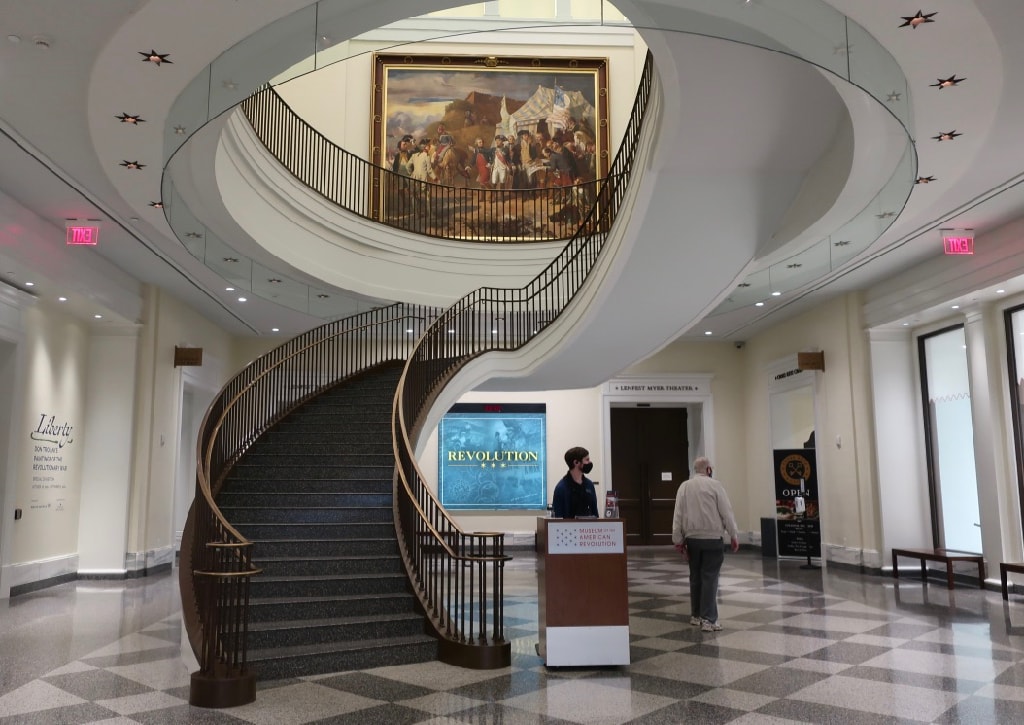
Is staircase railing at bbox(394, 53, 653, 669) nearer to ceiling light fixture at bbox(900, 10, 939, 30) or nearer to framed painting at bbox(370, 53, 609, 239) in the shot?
framed painting at bbox(370, 53, 609, 239)

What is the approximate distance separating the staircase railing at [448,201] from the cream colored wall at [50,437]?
5.13 metres

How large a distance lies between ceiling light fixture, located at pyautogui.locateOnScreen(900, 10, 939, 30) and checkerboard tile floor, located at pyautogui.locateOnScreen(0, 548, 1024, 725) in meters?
4.13

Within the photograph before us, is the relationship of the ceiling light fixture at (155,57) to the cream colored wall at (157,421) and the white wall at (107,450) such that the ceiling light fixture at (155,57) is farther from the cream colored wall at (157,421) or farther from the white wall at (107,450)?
the white wall at (107,450)

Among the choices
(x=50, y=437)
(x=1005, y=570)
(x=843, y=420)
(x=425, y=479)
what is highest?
(x=843, y=420)

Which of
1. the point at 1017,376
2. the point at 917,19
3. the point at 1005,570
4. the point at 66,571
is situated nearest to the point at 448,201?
the point at 66,571

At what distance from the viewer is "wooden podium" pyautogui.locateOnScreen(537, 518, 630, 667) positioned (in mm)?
5855

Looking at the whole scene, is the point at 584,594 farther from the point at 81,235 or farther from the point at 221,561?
the point at 81,235

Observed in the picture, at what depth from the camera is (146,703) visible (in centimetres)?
506

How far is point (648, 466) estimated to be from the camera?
58.2ft

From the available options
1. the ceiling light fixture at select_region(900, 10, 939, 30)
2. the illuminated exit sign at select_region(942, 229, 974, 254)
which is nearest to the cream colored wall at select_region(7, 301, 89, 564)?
the ceiling light fixture at select_region(900, 10, 939, 30)

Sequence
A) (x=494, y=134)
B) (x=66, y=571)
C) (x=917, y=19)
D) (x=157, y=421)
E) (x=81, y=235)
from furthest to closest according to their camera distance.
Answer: (x=494, y=134), (x=157, y=421), (x=66, y=571), (x=81, y=235), (x=917, y=19)

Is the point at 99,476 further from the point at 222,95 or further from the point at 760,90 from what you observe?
the point at 760,90

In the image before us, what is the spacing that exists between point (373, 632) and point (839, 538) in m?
9.02

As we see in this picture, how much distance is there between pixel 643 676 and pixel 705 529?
1857mm
